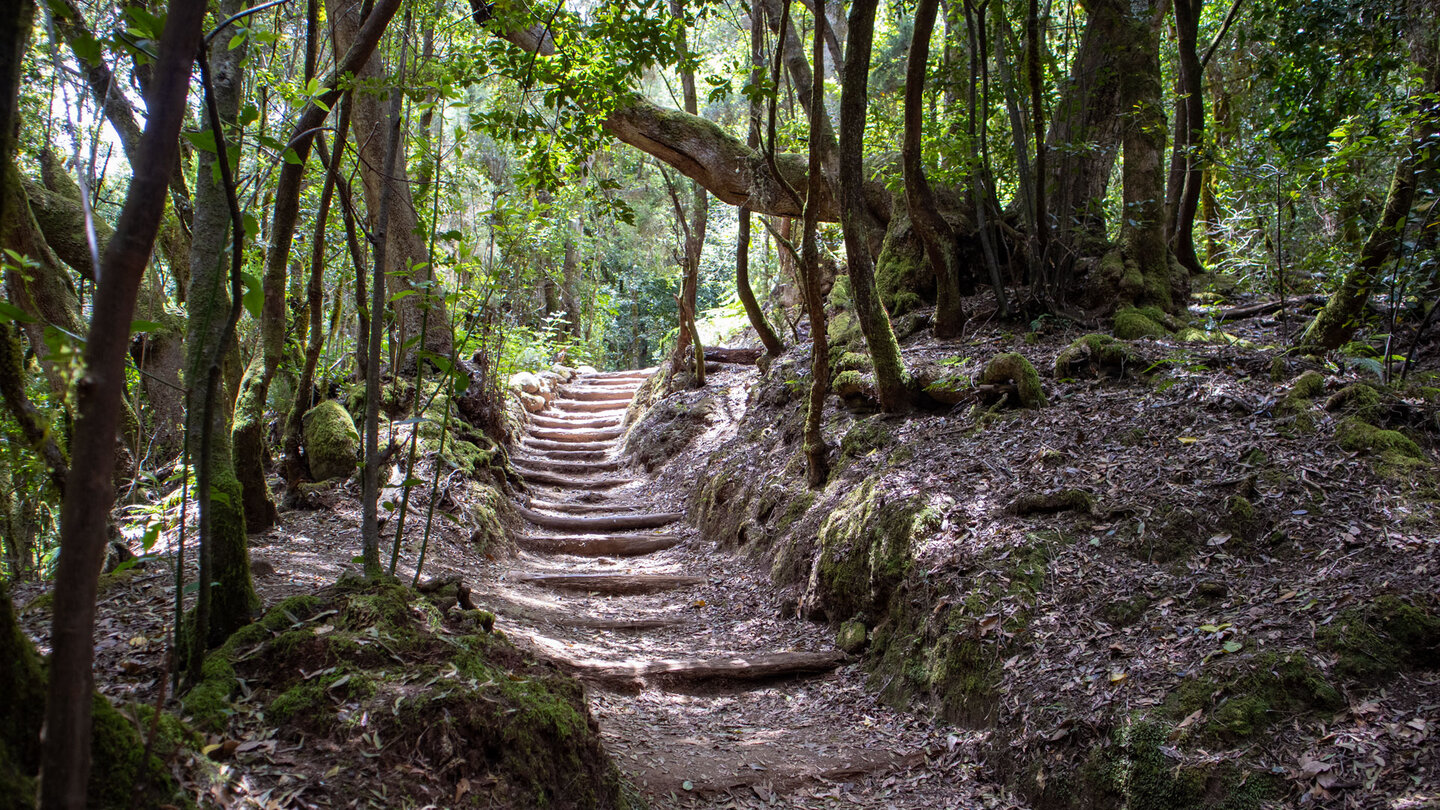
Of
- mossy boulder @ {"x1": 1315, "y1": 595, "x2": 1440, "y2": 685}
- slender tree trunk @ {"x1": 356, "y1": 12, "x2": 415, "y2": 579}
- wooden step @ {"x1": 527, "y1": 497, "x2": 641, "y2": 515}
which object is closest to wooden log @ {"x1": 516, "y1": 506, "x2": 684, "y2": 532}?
wooden step @ {"x1": 527, "y1": 497, "x2": 641, "y2": 515}

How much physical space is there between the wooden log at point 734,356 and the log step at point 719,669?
8.40 m

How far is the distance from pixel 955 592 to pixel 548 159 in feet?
14.6

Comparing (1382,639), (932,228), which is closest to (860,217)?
(932,228)

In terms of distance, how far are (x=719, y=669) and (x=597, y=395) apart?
A: 41.5 ft

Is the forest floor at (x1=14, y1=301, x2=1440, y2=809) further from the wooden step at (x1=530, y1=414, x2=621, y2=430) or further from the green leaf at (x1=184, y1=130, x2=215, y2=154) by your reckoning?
the wooden step at (x1=530, y1=414, x2=621, y2=430)

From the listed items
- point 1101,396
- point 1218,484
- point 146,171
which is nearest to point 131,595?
point 146,171

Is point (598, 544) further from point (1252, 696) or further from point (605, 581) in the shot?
point (1252, 696)

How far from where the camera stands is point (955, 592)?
4.01m

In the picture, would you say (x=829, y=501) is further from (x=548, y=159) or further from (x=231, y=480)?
(x=231, y=480)

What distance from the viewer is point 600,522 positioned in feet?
27.7

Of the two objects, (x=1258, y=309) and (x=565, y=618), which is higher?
(x=1258, y=309)

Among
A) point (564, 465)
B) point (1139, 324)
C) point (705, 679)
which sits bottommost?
point (705, 679)

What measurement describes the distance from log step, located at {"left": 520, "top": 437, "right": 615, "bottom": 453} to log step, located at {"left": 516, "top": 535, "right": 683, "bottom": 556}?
449cm

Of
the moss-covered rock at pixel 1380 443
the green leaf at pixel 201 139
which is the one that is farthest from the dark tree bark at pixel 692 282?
the green leaf at pixel 201 139
